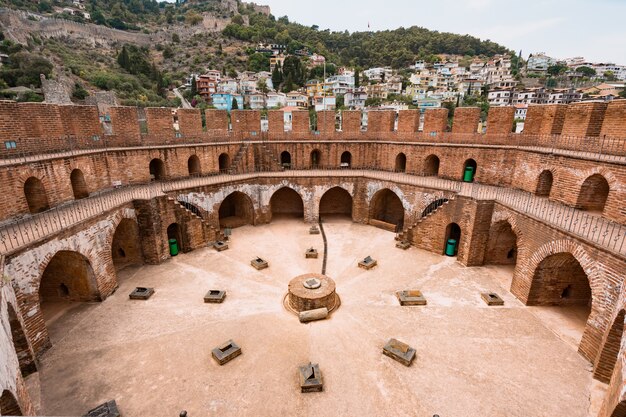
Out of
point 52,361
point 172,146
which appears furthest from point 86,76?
point 52,361

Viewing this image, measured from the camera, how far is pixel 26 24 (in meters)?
70.9

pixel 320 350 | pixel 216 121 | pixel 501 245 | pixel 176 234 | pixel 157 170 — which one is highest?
pixel 216 121

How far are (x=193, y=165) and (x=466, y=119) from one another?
17575mm

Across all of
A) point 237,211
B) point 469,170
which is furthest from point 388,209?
point 237,211

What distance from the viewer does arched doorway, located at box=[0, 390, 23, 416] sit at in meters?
6.25

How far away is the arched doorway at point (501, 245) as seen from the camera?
15.2m

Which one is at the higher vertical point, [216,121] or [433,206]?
[216,121]

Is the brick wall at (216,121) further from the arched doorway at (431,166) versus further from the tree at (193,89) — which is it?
the tree at (193,89)

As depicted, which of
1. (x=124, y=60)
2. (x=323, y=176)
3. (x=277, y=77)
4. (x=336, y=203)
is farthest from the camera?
(x=277, y=77)

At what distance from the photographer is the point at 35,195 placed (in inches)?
514

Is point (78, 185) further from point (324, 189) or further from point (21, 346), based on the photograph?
point (324, 189)

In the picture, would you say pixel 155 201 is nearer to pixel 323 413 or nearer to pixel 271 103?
pixel 323 413

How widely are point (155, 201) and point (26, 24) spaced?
298ft

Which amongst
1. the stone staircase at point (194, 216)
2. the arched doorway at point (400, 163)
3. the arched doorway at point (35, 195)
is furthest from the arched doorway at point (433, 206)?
the arched doorway at point (35, 195)
